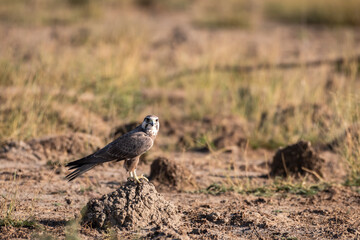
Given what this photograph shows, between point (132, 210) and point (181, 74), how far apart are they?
6.25m

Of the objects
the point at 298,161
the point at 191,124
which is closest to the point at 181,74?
the point at 191,124

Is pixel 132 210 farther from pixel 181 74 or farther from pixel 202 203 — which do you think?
pixel 181 74

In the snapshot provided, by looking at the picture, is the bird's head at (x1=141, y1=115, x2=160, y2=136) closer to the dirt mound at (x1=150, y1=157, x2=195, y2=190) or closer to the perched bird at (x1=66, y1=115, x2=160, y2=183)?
the perched bird at (x1=66, y1=115, x2=160, y2=183)

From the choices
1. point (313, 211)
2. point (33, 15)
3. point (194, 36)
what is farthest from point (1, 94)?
point (33, 15)

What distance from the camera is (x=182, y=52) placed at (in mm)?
12664

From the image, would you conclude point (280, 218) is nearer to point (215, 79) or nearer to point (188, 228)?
point (188, 228)

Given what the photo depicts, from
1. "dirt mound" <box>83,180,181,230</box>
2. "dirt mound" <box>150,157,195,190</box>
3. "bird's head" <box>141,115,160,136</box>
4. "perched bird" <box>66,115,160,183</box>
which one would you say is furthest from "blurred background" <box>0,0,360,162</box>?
"dirt mound" <box>83,180,181,230</box>

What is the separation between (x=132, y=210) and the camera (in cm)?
498

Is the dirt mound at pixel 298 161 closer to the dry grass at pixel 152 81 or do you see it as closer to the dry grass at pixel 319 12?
the dry grass at pixel 152 81

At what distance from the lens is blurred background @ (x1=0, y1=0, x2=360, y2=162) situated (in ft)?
26.6

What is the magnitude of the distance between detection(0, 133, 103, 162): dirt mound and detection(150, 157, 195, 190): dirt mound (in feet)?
3.85

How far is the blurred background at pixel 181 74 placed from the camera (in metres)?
8.10

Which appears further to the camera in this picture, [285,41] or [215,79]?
[285,41]

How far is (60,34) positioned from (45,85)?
17.2 ft
